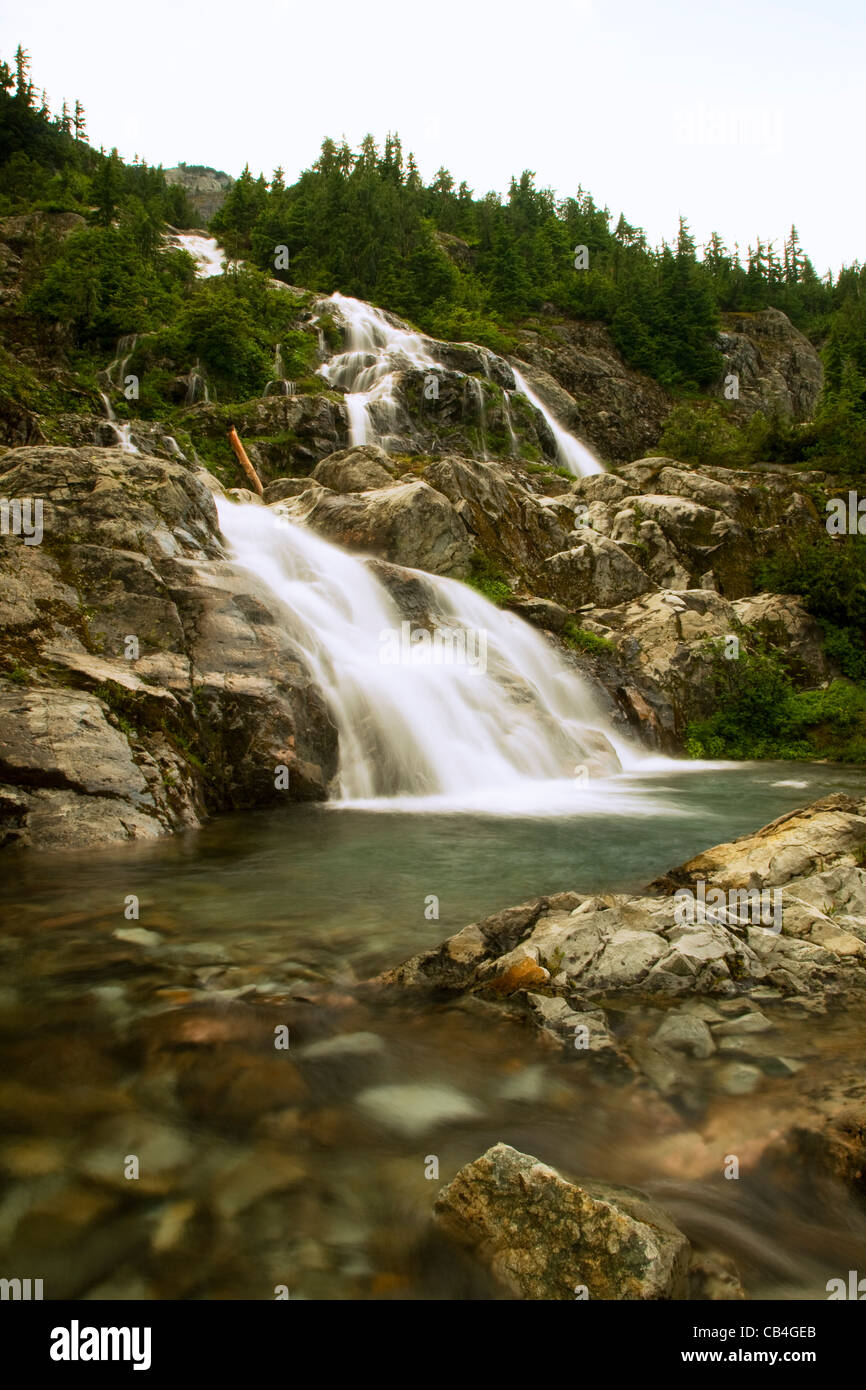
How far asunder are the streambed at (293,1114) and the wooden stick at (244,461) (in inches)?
787

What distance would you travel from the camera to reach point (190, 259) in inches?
1731

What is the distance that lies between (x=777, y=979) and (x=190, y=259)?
50993 mm

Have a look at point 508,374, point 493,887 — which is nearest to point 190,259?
point 508,374

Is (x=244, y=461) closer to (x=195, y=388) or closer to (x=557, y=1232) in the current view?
(x=195, y=388)

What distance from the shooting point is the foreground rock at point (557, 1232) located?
2.51 m

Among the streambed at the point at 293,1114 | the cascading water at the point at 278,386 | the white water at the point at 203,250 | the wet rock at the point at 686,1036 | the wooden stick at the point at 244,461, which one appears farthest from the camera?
the white water at the point at 203,250

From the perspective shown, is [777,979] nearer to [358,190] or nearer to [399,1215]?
[399,1215]

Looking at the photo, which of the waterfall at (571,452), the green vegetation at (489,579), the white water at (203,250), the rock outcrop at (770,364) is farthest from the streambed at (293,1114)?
the rock outcrop at (770,364)

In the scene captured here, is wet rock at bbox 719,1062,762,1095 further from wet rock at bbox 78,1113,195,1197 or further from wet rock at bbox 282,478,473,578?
wet rock at bbox 282,478,473,578

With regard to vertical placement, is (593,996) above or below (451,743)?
below

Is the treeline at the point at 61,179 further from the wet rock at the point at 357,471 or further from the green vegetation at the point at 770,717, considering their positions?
the green vegetation at the point at 770,717

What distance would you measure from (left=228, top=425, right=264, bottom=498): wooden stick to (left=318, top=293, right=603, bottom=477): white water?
501 cm

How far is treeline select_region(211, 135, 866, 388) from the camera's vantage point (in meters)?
47.7

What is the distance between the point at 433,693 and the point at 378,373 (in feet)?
80.0
